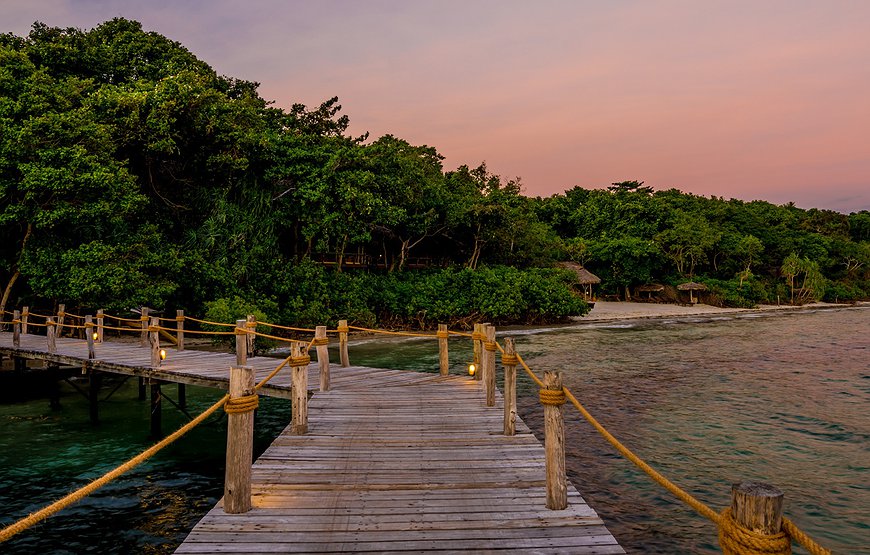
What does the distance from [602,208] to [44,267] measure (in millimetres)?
58105

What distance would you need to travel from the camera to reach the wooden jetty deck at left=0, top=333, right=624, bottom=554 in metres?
4.66

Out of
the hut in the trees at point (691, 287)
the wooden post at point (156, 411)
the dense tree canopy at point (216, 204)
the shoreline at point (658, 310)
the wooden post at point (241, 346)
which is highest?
the dense tree canopy at point (216, 204)

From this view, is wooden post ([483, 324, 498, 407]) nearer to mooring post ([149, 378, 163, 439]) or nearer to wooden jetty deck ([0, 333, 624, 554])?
wooden jetty deck ([0, 333, 624, 554])

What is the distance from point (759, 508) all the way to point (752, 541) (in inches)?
6.4

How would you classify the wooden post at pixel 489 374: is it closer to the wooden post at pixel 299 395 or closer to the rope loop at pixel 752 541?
the wooden post at pixel 299 395

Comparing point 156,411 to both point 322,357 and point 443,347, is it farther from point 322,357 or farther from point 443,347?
point 443,347

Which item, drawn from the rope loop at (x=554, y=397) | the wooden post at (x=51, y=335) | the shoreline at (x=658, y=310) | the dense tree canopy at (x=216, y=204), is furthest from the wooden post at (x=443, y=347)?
the shoreline at (x=658, y=310)

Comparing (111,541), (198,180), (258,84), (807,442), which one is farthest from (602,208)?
(111,541)

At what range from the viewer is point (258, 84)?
36.6 meters

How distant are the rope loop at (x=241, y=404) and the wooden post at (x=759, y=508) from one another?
4.04 metres

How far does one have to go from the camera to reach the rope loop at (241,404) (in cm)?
527

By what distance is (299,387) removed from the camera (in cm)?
795

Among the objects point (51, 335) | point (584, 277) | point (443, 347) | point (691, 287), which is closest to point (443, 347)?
point (443, 347)

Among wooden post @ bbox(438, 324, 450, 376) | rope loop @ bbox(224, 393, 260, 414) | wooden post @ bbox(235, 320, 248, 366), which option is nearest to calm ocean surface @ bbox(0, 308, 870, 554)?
wooden post @ bbox(235, 320, 248, 366)
